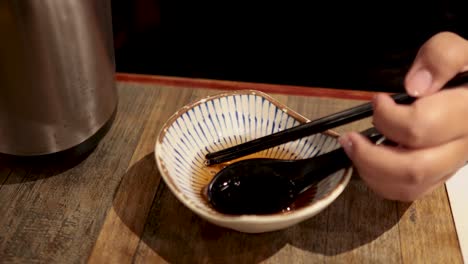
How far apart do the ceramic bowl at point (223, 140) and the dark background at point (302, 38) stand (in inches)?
18.7

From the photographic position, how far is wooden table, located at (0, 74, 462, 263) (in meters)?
0.84

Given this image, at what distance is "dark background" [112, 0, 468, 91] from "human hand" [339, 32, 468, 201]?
579 mm

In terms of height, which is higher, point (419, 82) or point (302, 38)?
point (419, 82)

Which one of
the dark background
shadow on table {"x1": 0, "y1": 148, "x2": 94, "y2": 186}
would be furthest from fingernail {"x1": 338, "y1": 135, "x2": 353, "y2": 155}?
the dark background

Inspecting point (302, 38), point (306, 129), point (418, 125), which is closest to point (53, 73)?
point (306, 129)

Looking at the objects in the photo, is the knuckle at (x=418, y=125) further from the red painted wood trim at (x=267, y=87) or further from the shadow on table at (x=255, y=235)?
the red painted wood trim at (x=267, y=87)

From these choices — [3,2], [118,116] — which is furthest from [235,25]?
[3,2]

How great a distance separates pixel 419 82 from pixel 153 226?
0.52m

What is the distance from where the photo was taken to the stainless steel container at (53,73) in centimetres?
76

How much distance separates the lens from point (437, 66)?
776mm

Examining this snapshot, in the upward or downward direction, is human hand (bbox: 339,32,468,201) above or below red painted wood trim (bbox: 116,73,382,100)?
above

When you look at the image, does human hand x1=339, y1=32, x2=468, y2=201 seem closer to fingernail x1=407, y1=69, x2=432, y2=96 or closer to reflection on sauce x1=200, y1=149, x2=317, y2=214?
fingernail x1=407, y1=69, x2=432, y2=96

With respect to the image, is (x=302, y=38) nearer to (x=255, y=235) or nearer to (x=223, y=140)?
(x=223, y=140)

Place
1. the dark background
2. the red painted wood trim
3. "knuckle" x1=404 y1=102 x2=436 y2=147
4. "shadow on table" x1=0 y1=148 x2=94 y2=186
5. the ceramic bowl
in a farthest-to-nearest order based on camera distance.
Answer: the dark background → the red painted wood trim → "shadow on table" x1=0 y1=148 x2=94 y2=186 → the ceramic bowl → "knuckle" x1=404 y1=102 x2=436 y2=147
